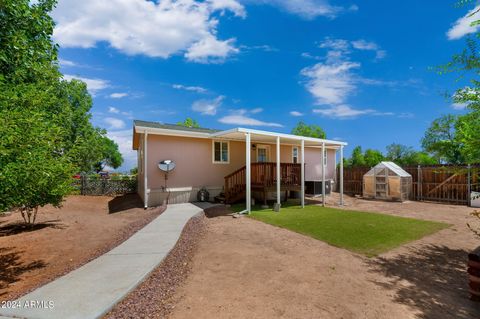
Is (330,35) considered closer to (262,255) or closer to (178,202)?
(178,202)

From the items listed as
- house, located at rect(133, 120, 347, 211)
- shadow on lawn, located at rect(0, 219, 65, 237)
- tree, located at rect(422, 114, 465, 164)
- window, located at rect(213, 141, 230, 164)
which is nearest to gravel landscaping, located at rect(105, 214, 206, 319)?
house, located at rect(133, 120, 347, 211)

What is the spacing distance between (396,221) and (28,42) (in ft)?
40.4

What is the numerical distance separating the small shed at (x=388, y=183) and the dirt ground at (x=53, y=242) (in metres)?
13.8

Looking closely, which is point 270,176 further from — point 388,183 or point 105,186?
point 105,186

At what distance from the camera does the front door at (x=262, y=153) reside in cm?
1535

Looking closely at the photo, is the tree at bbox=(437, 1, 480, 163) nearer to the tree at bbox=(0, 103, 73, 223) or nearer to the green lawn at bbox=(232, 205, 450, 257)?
the green lawn at bbox=(232, 205, 450, 257)

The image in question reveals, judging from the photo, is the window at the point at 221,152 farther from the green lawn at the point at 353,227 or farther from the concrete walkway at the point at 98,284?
the concrete walkway at the point at 98,284

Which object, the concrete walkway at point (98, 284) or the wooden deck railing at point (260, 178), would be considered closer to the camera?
the concrete walkway at point (98, 284)

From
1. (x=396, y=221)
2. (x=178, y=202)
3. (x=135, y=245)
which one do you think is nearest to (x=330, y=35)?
(x=396, y=221)

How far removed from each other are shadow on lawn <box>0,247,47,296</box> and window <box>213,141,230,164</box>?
28.4 feet

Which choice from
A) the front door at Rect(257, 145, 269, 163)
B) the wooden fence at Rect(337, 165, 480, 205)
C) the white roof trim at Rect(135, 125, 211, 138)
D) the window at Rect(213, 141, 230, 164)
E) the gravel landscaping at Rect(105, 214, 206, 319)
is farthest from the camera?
the front door at Rect(257, 145, 269, 163)

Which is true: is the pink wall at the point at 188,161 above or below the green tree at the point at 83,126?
below

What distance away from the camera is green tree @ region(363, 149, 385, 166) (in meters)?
36.5

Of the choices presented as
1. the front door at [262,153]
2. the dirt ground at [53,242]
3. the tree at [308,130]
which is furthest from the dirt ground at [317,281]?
the tree at [308,130]
